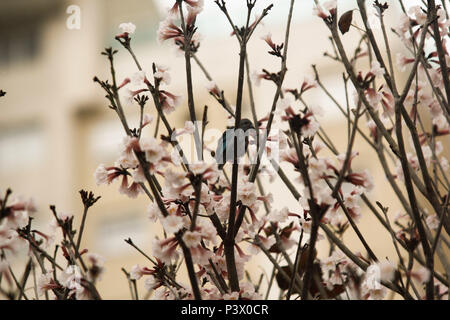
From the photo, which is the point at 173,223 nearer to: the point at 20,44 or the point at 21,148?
the point at 21,148

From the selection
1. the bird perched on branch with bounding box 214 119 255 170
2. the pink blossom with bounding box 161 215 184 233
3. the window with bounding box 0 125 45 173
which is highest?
the window with bounding box 0 125 45 173

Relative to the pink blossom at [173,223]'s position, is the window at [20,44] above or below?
above

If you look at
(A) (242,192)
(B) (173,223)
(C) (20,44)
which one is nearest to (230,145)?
(A) (242,192)

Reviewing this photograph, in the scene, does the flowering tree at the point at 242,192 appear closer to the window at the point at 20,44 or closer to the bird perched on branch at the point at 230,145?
the bird perched on branch at the point at 230,145

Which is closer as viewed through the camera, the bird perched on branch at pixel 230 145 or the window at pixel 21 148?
the bird perched on branch at pixel 230 145

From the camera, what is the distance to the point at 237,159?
3.62 ft

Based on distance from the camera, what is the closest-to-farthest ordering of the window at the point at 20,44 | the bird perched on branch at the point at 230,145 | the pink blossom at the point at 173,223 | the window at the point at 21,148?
1. the pink blossom at the point at 173,223
2. the bird perched on branch at the point at 230,145
3. the window at the point at 21,148
4. the window at the point at 20,44

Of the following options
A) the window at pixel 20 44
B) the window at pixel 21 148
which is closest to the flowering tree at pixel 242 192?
the window at pixel 21 148

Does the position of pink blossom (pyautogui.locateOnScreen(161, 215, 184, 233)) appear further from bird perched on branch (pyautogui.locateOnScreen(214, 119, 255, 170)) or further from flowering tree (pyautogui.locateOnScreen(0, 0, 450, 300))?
bird perched on branch (pyautogui.locateOnScreen(214, 119, 255, 170))

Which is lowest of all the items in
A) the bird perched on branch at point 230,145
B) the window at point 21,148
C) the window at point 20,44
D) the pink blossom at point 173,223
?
the pink blossom at point 173,223

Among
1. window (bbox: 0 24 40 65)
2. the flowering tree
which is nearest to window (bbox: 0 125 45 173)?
window (bbox: 0 24 40 65)

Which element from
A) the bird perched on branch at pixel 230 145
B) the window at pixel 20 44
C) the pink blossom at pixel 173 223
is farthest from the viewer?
the window at pixel 20 44

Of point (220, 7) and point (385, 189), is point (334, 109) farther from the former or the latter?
point (220, 7)

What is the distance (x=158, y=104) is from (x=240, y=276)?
0.41 m
